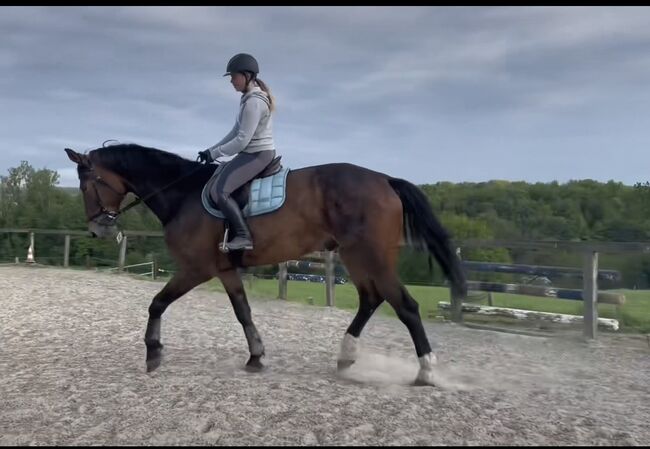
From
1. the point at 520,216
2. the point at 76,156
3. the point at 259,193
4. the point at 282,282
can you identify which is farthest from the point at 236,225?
the point at 520,216

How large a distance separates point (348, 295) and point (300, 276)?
Answer: 3.50 ft

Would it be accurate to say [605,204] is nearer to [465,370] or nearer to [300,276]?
[300,276]

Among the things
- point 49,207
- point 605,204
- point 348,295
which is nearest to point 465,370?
point 348,295

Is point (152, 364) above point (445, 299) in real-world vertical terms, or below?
below

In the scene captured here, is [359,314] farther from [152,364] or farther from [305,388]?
[152,364]

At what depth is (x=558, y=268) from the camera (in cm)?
811

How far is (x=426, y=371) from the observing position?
4.55 m

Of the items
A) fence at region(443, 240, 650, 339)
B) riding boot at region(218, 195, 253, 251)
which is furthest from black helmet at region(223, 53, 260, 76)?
fence at region(443, 240, 650, 339)

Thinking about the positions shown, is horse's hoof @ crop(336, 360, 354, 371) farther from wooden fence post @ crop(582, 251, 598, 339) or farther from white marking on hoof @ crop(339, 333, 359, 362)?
Answer: wooden fence post @ crop(582, 251, 598, 339)

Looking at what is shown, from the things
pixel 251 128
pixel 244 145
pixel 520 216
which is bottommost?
pixel 244 145

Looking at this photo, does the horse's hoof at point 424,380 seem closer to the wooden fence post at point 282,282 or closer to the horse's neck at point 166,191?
the horse's neck at point 166,191

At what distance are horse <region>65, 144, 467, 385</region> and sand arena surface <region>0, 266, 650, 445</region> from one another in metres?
0.46

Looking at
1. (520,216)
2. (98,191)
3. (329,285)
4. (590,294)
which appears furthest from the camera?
(520,216)

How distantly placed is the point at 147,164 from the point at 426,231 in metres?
2.71
